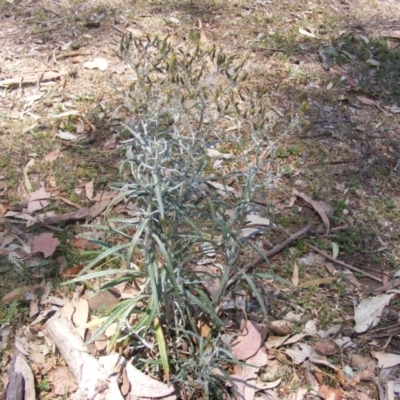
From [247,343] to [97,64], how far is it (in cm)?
257

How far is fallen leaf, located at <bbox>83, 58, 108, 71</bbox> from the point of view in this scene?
13.1 feet

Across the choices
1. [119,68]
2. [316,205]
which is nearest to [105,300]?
[316,205]

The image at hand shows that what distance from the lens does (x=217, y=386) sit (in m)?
2.19

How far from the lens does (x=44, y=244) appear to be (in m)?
2.79

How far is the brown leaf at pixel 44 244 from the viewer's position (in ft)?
9.03

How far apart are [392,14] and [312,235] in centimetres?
315

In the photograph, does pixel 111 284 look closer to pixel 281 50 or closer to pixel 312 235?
pixel 312 235

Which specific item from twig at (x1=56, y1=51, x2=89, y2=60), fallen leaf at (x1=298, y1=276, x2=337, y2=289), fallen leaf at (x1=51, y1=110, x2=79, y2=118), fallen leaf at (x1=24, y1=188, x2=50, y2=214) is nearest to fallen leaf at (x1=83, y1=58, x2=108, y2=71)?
twig at (x1=56, y1=51, x2=89, y2=60)

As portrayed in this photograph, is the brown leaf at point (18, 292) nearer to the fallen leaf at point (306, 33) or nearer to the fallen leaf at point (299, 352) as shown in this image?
the fallen leaf at point (299, 352)

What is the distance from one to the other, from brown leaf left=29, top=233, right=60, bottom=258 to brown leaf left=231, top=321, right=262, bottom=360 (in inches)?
42.8

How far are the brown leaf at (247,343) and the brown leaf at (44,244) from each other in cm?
109

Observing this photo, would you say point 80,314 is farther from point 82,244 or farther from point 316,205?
point 316,205

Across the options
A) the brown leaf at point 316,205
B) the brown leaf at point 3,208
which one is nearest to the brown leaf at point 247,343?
the brown leaf at point 316,205

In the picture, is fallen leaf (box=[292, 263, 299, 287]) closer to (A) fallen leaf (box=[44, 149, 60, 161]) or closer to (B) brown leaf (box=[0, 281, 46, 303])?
(B) brown leaf (box=[0, 281, 46, 303])
